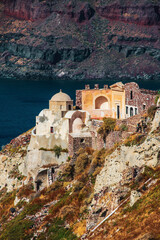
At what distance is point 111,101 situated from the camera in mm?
62188

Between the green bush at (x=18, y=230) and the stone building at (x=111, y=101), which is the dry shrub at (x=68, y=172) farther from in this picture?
the stone building at (x=111, y=101)

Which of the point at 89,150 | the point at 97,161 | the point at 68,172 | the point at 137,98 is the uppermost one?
the point at 137,98

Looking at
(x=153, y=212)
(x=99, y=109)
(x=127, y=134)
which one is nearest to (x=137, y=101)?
(x=99, y=109)

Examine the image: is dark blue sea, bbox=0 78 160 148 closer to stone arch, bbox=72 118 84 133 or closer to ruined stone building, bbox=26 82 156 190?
ruined stone building, bbox=26 82 156 190

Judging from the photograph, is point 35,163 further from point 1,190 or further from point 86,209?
point 86,209

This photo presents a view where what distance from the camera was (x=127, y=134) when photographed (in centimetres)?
4812

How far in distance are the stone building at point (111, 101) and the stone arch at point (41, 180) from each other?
943 cm

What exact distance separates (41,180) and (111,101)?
12724mm

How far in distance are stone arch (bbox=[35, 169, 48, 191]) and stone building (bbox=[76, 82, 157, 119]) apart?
943cm

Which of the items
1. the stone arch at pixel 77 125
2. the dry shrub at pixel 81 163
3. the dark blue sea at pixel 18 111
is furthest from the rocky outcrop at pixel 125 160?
the dark blue sea at pixel 18 111

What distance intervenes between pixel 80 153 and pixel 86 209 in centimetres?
1262

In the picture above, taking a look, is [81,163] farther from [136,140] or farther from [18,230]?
[136,140]

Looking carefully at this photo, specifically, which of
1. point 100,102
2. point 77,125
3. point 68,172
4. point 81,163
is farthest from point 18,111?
point 81,163

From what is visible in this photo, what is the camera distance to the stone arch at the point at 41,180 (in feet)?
185
